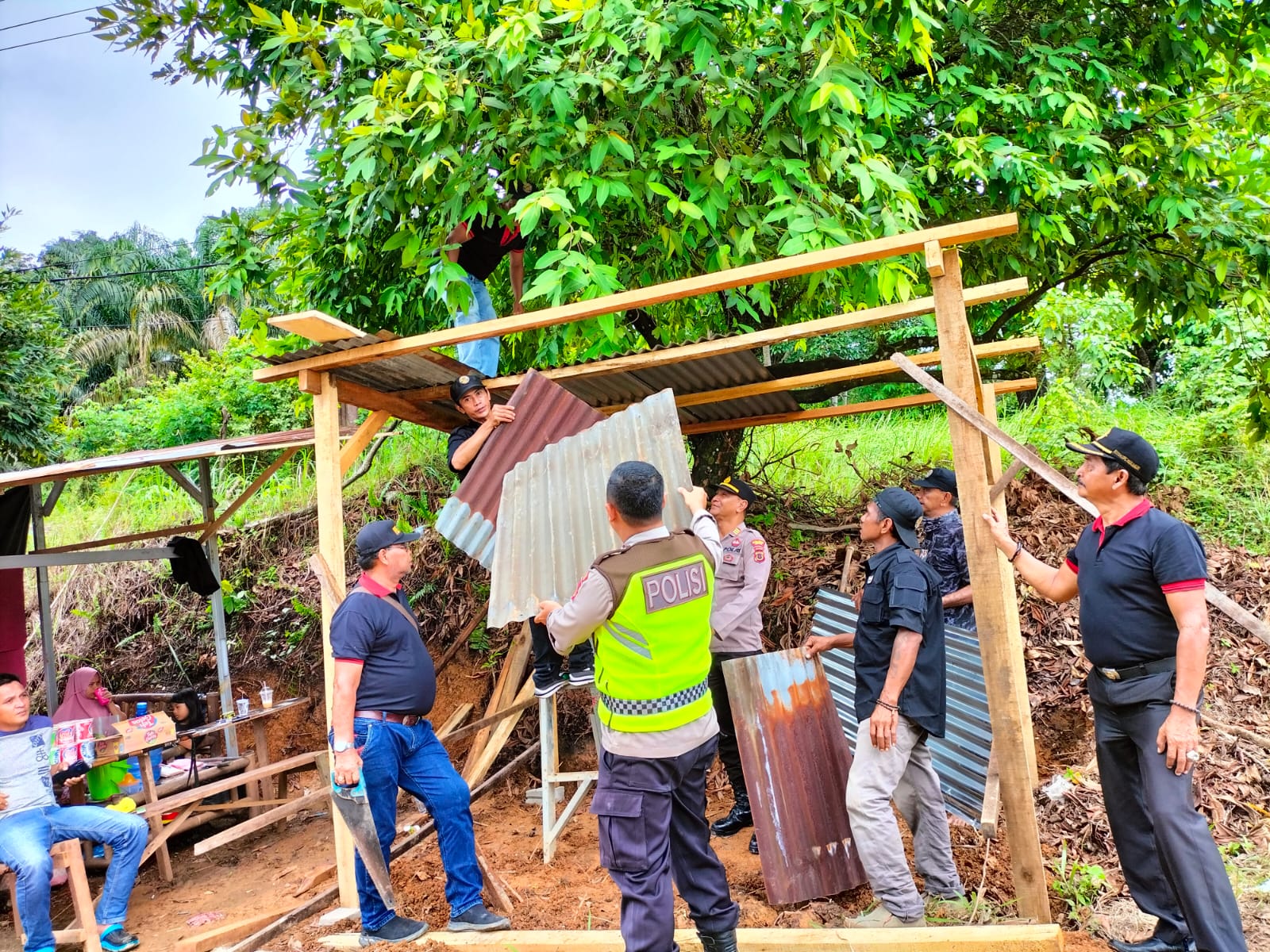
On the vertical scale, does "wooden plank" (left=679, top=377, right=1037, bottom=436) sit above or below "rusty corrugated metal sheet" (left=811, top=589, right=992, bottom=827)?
above

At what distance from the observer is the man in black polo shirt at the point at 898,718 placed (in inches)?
145

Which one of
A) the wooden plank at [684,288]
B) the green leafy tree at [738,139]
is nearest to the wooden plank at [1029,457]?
the wooden plank at [684,288]

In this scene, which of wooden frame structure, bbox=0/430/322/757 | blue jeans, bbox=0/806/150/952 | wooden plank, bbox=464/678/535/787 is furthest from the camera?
wooden frame structure, bbox=0/430/322/757

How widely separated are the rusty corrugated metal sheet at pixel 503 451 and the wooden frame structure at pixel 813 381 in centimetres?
37

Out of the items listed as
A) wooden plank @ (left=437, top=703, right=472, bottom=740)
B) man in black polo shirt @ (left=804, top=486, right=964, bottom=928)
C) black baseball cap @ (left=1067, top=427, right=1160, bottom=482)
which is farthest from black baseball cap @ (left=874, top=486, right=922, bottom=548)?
wooden plank @ (left=437, top=703, right=472, bottom=740)

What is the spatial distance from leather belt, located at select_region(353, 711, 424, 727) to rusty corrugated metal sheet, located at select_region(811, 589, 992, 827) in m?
2.26

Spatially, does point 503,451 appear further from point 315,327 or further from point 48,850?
point 48,850

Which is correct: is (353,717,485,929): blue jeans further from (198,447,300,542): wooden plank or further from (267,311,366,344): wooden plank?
(198,447,300,542): wooden plank

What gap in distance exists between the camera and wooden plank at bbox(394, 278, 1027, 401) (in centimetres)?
407

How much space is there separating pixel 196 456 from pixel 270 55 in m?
2.80

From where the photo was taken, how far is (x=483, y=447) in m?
4.52

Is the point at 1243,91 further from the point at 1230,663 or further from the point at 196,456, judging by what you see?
the point at 196,456

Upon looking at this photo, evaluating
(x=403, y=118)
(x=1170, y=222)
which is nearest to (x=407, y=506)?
(x=403, y=118)

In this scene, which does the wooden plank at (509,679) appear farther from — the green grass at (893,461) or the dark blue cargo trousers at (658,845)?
the dark blue cargo trousers at (658,845)
